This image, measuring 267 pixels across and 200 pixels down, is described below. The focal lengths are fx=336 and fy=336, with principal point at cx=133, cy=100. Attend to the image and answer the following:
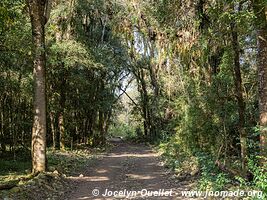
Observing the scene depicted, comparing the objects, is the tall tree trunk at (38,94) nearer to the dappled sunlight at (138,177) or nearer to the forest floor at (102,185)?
the forest floor at (102,185)

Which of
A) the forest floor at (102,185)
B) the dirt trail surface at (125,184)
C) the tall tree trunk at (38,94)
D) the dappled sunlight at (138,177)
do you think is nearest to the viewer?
the forest floor at (102,185)

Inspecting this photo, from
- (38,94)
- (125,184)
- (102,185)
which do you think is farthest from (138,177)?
(38,94)

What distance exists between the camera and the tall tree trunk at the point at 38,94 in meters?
10.3

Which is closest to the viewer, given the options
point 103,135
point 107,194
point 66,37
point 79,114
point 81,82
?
point 107,194

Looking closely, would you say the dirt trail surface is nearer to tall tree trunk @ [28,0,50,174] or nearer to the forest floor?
the forest floor

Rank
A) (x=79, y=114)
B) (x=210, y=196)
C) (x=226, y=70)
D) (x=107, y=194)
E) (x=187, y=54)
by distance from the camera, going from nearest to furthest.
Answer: (x=210, y=196)
(x=107, y=194)
(x=226, y=70)
(x=187, y=54)
(x=79, y=114)

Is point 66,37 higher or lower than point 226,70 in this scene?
higher

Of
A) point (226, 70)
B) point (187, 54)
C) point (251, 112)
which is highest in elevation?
point (187, 54)

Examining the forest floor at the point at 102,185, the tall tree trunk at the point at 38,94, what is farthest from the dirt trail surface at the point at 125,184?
the tall tree trunk at the point at 38,94

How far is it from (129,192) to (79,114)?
18877 millimetres

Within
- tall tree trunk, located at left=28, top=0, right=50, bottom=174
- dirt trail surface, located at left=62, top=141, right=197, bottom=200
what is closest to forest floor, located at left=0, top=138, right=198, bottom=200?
dirt trail surface, located at left=62, top=141, right=197, bottom=200

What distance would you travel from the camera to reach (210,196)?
779 cm

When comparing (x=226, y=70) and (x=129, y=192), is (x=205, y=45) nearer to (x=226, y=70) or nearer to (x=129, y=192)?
(x=226, y=70)

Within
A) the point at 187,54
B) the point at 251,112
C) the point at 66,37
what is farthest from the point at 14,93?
the point at 251,112
